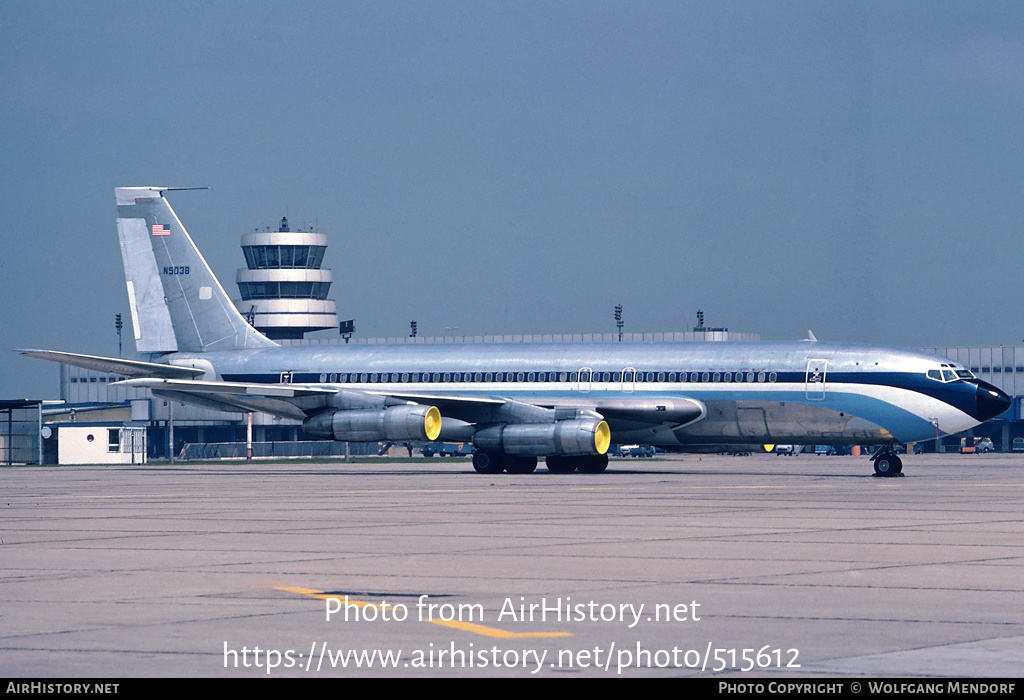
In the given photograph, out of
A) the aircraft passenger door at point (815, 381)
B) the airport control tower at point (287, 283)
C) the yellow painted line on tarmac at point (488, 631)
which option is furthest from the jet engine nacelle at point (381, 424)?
the airport control tower at point (287, 283)

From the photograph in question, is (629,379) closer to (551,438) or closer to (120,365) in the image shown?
(551,438)

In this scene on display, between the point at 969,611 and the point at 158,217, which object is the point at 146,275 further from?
the point at 969,611

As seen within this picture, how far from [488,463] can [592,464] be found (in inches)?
142

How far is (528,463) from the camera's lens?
47406 millimetres

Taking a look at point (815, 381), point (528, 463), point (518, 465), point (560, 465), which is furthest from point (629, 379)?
point (815, 381)

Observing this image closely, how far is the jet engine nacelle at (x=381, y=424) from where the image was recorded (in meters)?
45.0

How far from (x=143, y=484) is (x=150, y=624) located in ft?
99.5

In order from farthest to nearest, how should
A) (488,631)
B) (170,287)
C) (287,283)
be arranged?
1. (287,283)
2. (170,287)
3. (488,631)

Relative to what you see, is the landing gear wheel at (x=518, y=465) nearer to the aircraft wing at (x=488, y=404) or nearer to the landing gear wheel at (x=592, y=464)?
the aircraft wing at (x=488, y=404)

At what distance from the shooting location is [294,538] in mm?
20734

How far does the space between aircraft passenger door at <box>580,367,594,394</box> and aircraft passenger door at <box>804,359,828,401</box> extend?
7.00 metres

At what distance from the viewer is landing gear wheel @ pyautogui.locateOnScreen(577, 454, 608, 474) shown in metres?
48.2
